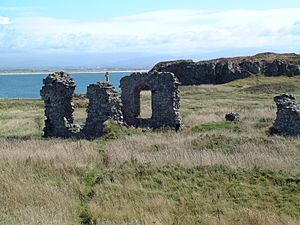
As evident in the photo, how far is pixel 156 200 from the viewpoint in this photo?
392 inches

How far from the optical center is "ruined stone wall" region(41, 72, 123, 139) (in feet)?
71.3

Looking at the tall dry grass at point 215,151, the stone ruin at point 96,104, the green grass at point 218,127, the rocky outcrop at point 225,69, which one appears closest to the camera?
the tall dry grass at point 215,151

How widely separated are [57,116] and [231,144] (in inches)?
363

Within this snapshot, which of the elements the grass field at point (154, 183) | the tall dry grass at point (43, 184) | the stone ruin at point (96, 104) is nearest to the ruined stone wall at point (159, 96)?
the stone ruin at point (96, 104)

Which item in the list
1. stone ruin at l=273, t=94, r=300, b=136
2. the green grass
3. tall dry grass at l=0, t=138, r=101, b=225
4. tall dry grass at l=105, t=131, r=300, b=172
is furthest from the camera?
the green grass

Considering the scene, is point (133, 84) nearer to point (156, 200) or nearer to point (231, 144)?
point (231, 144)

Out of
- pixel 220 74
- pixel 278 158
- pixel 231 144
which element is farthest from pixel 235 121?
pixel 220 74

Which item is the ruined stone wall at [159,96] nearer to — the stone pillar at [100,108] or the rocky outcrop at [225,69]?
the stone pillar at [100,108]

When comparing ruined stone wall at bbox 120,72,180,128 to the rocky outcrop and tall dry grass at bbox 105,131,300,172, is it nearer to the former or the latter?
tall dry grass at bbox 105,131,300,172

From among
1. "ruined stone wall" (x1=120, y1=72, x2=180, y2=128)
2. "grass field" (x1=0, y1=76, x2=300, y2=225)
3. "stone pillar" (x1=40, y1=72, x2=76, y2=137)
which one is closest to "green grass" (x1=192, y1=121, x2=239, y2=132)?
"ruined stone wall" (x1=120, y1=72, x2=180, y2=128)

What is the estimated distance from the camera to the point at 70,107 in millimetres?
23109

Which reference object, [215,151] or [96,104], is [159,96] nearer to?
[96,104]

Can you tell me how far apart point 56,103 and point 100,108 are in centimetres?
222

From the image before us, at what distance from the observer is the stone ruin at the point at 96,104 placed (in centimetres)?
2178
